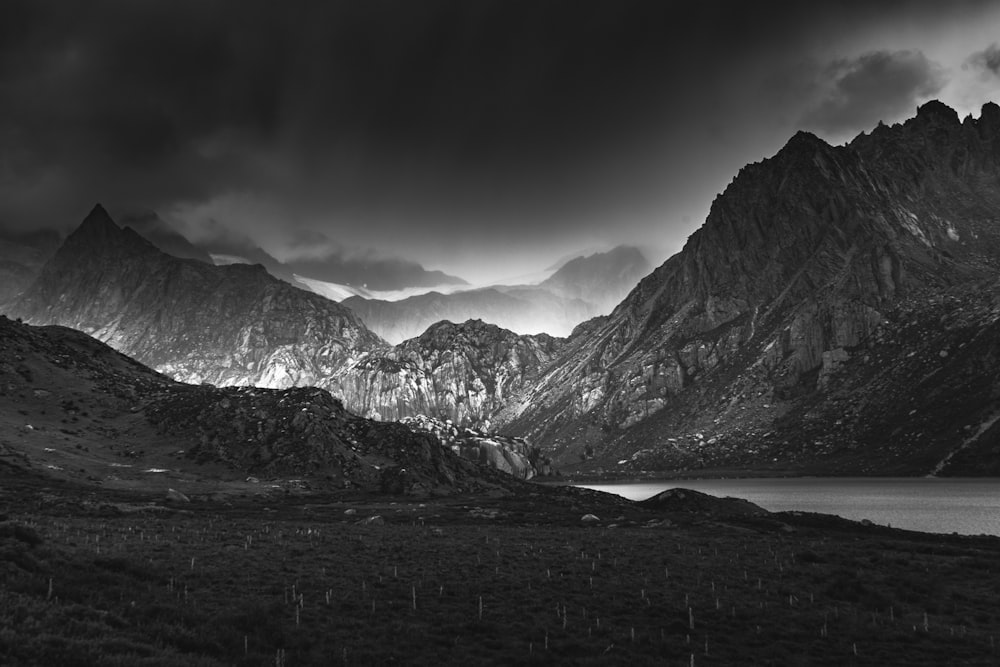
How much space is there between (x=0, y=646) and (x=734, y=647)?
95.3 ft

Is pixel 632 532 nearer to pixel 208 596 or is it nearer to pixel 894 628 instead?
pixel 894 628

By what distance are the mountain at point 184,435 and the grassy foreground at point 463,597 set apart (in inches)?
2283

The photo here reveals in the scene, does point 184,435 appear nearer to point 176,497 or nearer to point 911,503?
point 176,497

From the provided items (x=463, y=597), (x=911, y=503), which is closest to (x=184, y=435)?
(x=463, y=597)

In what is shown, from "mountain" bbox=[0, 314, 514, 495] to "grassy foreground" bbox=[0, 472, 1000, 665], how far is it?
5799 cm

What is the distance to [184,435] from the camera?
140 m

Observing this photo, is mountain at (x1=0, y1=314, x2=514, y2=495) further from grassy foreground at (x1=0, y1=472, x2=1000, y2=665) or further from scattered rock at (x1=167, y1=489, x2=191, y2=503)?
grassy foreground at (x1=0, y1=472, x2=1000, y2=665)

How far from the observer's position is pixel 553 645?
88.9ft

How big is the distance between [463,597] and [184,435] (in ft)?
421

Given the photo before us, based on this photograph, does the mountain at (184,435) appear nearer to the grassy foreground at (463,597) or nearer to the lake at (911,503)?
the grassy foreground at (463,597)

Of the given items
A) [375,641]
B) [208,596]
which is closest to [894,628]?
[375,641]

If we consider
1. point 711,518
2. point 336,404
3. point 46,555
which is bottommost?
point 711,518

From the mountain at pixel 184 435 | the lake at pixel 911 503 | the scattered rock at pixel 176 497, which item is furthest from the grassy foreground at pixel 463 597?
the mountain at pixel 184 435

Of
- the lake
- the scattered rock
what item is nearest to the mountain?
the scattered rock
